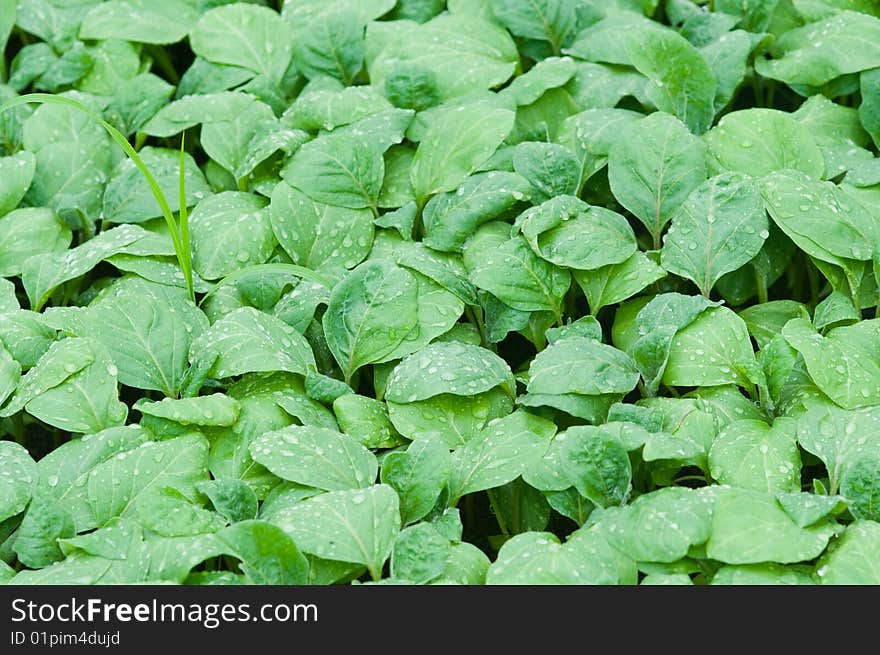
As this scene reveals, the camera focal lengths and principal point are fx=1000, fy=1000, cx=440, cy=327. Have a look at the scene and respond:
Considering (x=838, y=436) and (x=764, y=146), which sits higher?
(x=764, y=146)

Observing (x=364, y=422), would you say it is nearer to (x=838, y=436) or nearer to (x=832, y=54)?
(x=838, y=436)

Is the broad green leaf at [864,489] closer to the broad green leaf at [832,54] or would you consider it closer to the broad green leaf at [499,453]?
the broad green leaf at [499,453]

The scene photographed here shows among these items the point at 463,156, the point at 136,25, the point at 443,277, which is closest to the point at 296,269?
the point at 443,277

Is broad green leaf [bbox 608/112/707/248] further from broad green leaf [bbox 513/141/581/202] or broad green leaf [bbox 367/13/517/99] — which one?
broad green leaf [bbox 367/13/517/99]

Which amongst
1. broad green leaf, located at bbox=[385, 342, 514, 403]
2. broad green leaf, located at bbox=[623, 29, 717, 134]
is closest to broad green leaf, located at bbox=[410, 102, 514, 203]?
broad green leaf, located at bbox=[623, 29, 717, 134]

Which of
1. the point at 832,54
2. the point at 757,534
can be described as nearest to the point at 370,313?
the point at 757,534

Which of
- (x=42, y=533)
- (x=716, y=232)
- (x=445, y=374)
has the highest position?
(x=716, y=232)
